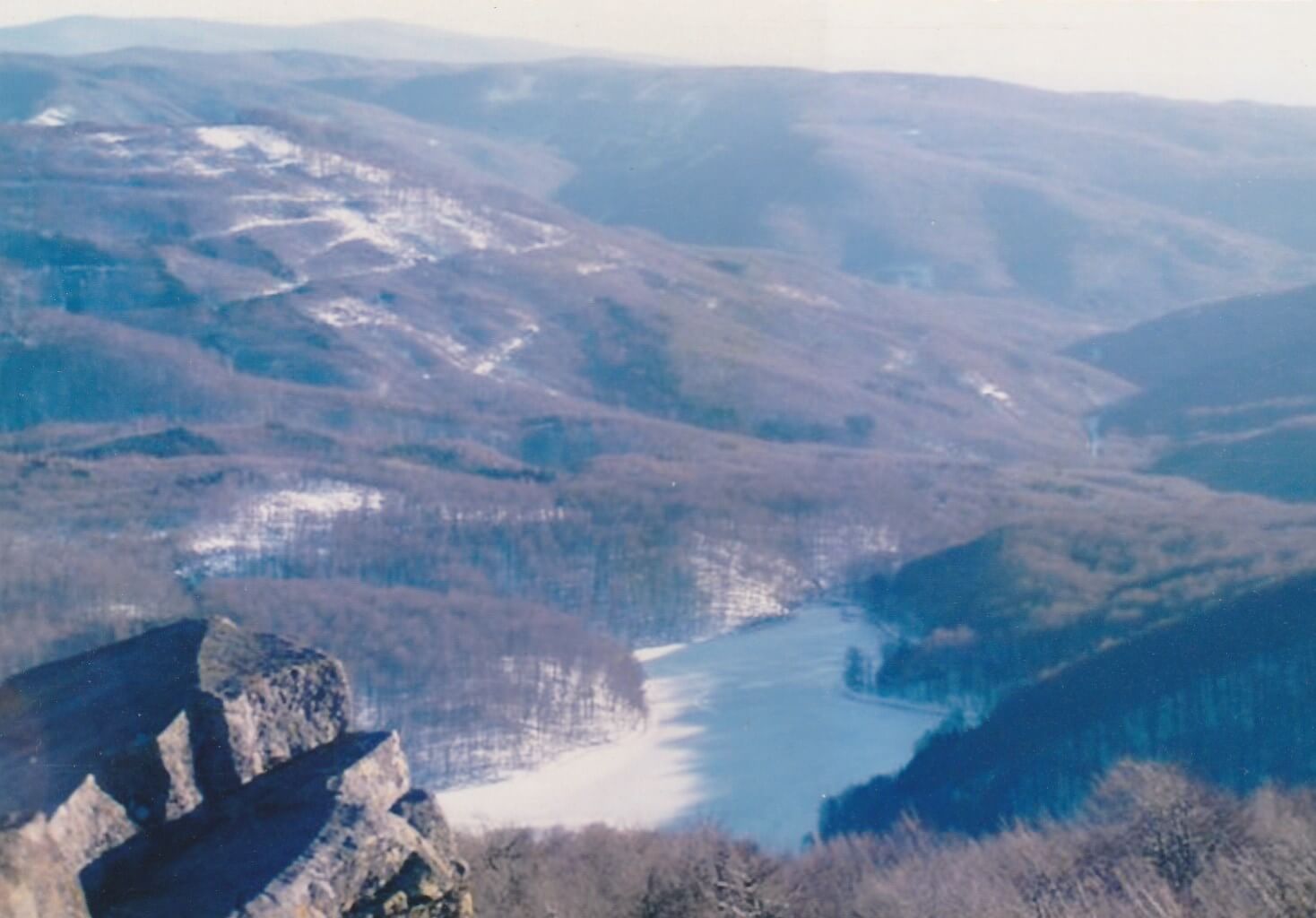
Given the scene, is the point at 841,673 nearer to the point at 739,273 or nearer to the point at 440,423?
the point at 440,423

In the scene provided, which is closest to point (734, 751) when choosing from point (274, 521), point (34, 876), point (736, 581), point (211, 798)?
point (736, 581)

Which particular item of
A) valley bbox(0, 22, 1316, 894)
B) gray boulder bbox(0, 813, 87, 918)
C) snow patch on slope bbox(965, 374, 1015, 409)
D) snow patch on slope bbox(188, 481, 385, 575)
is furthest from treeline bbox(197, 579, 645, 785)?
snow patch on slope bbox(965, 374, 1015, 409)

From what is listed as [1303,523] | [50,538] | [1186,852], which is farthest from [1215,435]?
[1186,852]

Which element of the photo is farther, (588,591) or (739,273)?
(739,273)

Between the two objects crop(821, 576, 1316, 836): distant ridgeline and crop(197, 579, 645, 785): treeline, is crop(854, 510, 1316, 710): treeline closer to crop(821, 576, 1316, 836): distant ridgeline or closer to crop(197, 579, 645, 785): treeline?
crop(821, 576, 1316, 836): distant ridgeline

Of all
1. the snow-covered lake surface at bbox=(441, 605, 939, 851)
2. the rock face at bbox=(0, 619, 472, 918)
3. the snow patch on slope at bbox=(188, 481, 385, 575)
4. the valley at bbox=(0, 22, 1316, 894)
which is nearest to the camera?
the rock face at bbox=(0, 619, 472, 918)

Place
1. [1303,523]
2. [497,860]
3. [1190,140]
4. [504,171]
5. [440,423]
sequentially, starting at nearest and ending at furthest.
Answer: [497,860]
[1303,523]
[440,423]
[504,171]
[1190,140]
